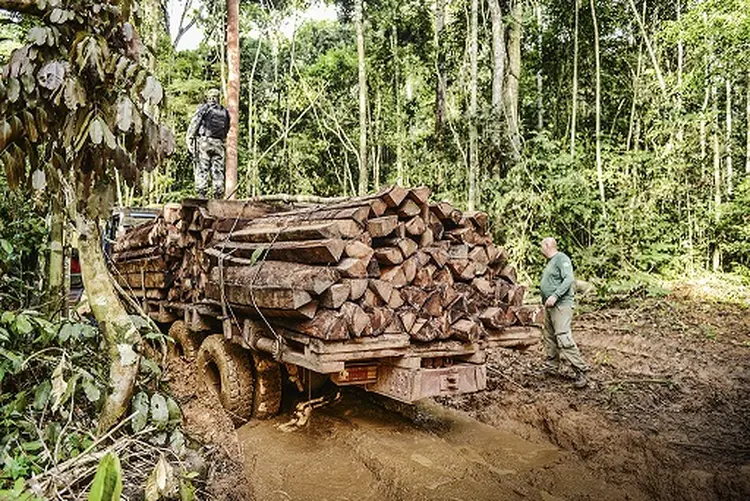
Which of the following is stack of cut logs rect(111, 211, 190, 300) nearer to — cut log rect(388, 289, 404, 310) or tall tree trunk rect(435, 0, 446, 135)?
cut log rect(388, 289, 404, 310)

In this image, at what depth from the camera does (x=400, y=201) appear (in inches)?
174

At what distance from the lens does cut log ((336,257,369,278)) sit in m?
3.96

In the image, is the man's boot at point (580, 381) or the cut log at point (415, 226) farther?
the man's boot at point (580, 381)

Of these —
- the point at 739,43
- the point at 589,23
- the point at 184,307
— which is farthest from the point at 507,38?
the point at 184,307

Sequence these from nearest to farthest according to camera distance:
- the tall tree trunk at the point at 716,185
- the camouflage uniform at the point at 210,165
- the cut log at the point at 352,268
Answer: the cut log at the point at 352,268, the camouflage uniform at the point at 210,165, the tall tree trunk at the point at 716,185

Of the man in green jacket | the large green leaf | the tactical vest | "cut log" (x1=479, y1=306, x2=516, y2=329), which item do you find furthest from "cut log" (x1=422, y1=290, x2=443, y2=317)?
the tactical vest

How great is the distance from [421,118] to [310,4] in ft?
25.1

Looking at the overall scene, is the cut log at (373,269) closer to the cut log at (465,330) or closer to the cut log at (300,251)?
the cut log at (300,251)

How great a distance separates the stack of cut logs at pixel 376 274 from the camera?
157 inches

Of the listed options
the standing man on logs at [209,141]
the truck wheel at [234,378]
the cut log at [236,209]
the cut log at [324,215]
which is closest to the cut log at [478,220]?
the cut log at [324,215]

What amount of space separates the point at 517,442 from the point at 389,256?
91.0 inches

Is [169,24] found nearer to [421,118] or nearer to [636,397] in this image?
[421,118]

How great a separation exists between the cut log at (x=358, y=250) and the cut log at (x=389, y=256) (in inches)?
6.4

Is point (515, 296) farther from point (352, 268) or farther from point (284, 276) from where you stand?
point (284, 276)
